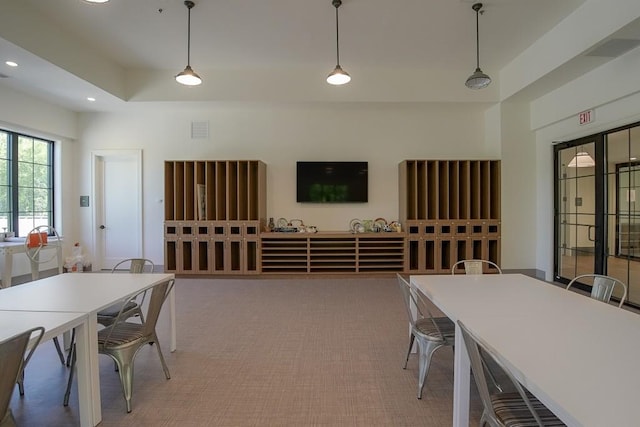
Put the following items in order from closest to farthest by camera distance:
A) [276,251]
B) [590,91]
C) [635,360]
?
[635,360] → [590,91] → [276,251]

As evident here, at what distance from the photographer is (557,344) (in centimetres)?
145

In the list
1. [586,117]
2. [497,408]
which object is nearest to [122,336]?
[497,408]

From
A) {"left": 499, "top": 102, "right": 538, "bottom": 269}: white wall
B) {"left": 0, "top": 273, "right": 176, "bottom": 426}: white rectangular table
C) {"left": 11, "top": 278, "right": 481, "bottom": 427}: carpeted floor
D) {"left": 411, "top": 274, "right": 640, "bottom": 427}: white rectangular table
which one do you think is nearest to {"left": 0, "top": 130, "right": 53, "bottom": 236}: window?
{"left": 11, "top": 278, "right": 481, "bottom": 427}: carpeted floor

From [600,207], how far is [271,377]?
479 cm

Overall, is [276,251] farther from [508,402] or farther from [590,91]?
[590,91]

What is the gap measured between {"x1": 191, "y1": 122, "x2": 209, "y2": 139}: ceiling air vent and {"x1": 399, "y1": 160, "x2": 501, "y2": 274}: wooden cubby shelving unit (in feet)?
12.2

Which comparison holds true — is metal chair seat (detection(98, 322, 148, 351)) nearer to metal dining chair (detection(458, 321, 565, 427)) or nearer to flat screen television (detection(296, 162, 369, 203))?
metal dining chair (detection(458, 321, 565, 427))

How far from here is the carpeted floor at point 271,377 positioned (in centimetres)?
202

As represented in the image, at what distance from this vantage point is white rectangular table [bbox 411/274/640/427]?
1048 millimetres

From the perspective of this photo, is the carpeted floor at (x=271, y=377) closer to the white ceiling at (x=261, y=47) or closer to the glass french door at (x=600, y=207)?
the glass french door at (x=600, y=207)

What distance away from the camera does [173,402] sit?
7.09ft

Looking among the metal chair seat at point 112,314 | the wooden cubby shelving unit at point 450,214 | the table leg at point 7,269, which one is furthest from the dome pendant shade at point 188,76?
the wooden cubby shelving unit at point 450,214

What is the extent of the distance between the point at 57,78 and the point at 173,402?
15.8 ft

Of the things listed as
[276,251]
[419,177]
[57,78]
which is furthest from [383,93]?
[57,78]
